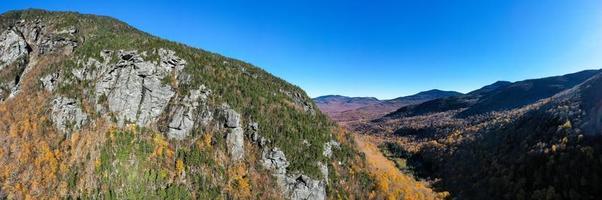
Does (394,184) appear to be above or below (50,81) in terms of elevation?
below

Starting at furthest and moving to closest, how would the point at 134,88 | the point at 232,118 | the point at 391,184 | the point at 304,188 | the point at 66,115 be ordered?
the point at 391,184 < the point at 232,118 < the point at 304,188 < the point at 134,88 < the point at 66,115

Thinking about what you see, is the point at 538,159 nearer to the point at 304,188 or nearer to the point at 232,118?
the point at 304,188

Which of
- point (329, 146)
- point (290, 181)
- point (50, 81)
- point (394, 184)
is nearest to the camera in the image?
point (50, 81)

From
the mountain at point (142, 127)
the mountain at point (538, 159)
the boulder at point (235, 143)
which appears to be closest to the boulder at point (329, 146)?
the mountain at point (142, 127)

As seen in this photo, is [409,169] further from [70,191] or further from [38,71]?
[38,71]

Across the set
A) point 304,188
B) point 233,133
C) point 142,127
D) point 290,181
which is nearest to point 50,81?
point 142,127

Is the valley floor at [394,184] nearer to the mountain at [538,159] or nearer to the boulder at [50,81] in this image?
the mountain at [538,159]
